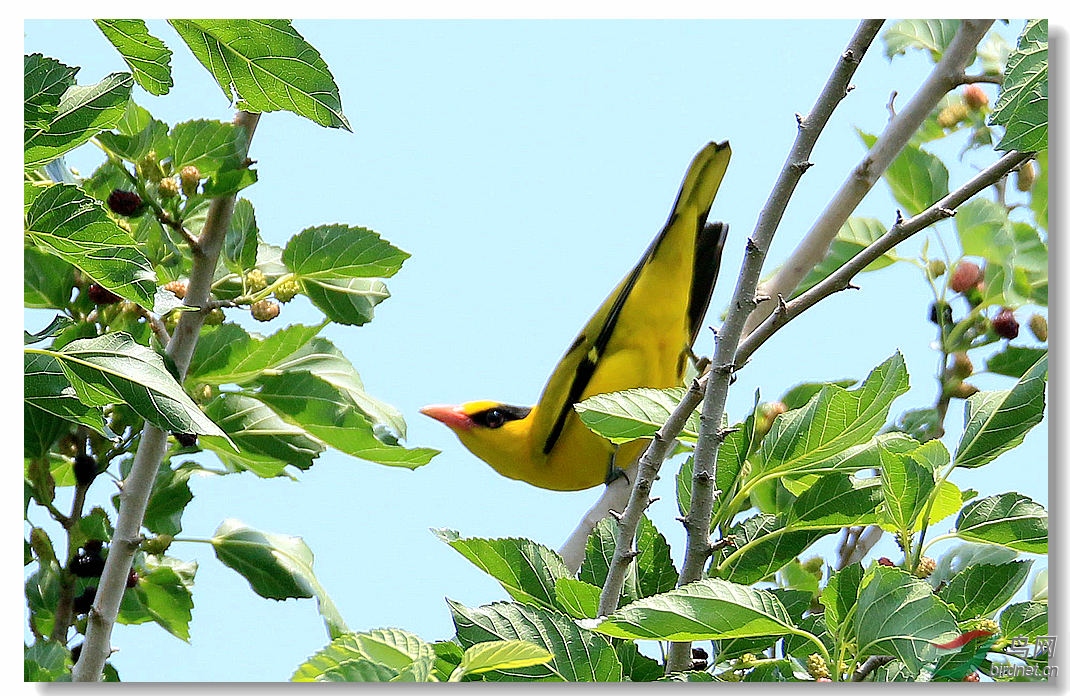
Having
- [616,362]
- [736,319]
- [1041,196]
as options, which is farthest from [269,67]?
[1041,196]

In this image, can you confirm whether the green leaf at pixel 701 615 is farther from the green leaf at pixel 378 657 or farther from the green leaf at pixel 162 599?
the green leaf at pixel 162 599

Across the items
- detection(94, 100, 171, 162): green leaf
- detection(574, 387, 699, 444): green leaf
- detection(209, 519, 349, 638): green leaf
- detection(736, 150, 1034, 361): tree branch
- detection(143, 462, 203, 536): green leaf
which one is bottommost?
detection(209, 519, 349, 638): green leaf

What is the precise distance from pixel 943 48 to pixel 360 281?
0.74 metres

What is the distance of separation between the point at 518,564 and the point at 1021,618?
41 cm

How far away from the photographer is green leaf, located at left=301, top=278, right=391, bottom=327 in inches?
48.9

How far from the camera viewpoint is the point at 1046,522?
0.93 metres

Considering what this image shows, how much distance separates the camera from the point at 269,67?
0.94 m

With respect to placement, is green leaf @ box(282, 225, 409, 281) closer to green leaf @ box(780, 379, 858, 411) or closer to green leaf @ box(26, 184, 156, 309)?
green leaf @ box(26, 184, 156, 309)

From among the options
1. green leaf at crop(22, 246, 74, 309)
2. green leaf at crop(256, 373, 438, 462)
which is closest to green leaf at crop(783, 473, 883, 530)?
green leaf at crop(256, 373, 438, 462)

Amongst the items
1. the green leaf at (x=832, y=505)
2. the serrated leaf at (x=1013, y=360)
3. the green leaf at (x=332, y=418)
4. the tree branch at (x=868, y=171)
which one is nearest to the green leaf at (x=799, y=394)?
the tree branch at (x=868, y=171)

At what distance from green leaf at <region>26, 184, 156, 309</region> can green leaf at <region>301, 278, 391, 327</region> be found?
295 millimetres

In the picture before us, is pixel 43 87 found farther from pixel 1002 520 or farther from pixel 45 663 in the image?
pixel 1002 520
